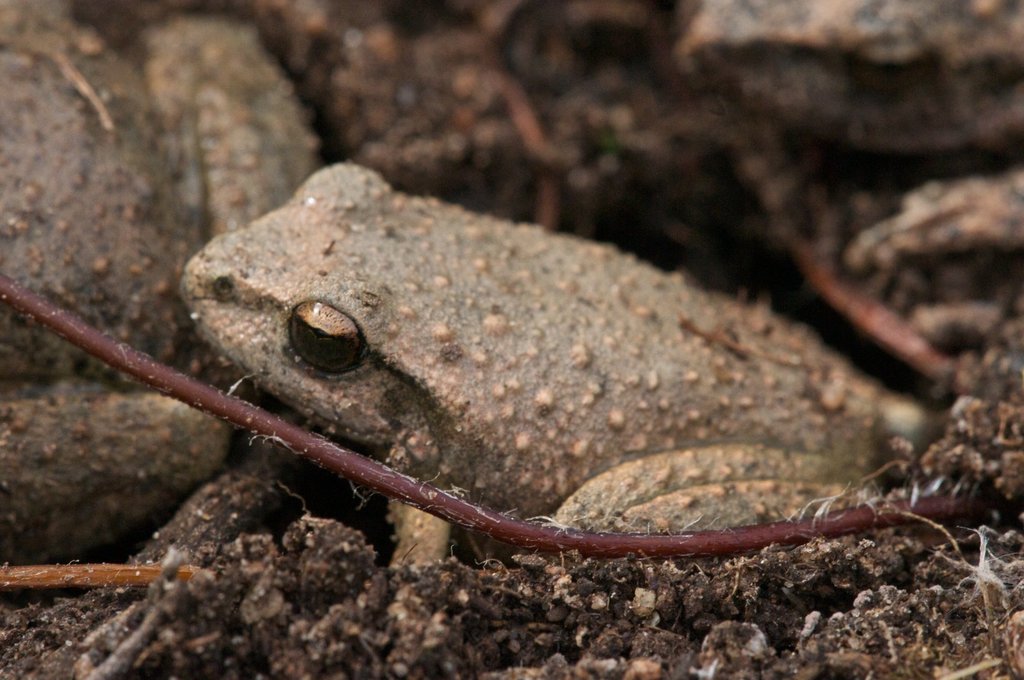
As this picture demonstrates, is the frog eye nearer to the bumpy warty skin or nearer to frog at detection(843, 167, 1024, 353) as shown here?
the bumpy warty skin

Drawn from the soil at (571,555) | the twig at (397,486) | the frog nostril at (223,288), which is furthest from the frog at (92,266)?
the frog nostril at (223,288)

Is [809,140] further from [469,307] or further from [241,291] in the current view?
[241,291]

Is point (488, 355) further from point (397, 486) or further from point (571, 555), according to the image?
point (571, 555)

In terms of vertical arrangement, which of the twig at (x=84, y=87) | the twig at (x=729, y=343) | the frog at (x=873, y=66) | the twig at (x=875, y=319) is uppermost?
the frog at (x=873, y=66)

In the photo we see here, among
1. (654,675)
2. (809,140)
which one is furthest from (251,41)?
(654,675)

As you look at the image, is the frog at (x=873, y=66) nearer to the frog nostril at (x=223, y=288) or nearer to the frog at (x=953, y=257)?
the frog at (x=953, y=257)

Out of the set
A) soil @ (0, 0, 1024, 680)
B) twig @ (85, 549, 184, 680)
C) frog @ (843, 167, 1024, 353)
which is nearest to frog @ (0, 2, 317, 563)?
soil @ (0, 0, 1024, 680)
